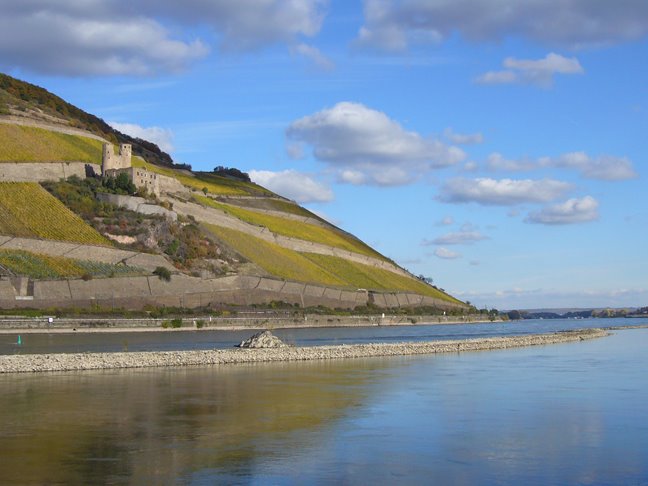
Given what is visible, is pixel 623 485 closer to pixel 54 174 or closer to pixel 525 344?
pixel 525 344

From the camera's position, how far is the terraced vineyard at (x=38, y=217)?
3543 inches

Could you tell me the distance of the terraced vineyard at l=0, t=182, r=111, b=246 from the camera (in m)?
90.0

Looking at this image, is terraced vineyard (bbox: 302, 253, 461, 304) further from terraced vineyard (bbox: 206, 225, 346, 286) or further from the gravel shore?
the gravel shore

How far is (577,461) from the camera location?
1989 cm

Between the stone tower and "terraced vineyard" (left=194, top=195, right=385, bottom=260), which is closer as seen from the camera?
the stone tower

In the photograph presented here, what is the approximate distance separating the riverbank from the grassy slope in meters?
9.66

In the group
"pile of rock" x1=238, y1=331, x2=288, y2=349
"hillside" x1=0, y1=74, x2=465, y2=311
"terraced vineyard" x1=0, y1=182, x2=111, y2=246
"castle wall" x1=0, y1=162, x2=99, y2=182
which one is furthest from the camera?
"castle wall" x1=0, y1=162, x2=99, y2=182

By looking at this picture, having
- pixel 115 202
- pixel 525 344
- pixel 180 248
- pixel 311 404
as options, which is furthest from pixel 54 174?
pixel 311 404

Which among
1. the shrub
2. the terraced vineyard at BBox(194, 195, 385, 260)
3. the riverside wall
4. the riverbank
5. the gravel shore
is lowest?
the gravel shore

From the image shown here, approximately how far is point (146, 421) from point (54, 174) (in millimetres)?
85512

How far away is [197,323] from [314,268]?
49.0 meters

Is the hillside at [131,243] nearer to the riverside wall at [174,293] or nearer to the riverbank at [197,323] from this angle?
the riverside wall at [174,293]

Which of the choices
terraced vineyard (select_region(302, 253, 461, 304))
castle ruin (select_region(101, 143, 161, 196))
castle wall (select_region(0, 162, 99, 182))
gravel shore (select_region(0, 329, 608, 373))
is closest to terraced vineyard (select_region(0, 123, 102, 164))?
castle wall (select_region(0, 162, 99, 182))

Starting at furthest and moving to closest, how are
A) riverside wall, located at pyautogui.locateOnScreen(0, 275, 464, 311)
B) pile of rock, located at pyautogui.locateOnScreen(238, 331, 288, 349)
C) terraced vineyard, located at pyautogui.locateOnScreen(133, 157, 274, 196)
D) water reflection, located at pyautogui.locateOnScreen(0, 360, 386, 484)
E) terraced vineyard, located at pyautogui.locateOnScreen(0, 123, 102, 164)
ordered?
terraced vineyard, located at pyautogui.locateOnScreen(133, 157, 274, 196) < terraced vineyard, located at pyautogui.locateOnScreen(0, 123, 102, 164) < riverside wall, located at pyautogui.locateOnScreen(0, 275, 464, 311) < pile of rock, located at pyautogui.locateOnScreen(238, 331, 288, 349) < water reflection, located at pyautogui.locateOnScreen(0, 360, 386, 484)
